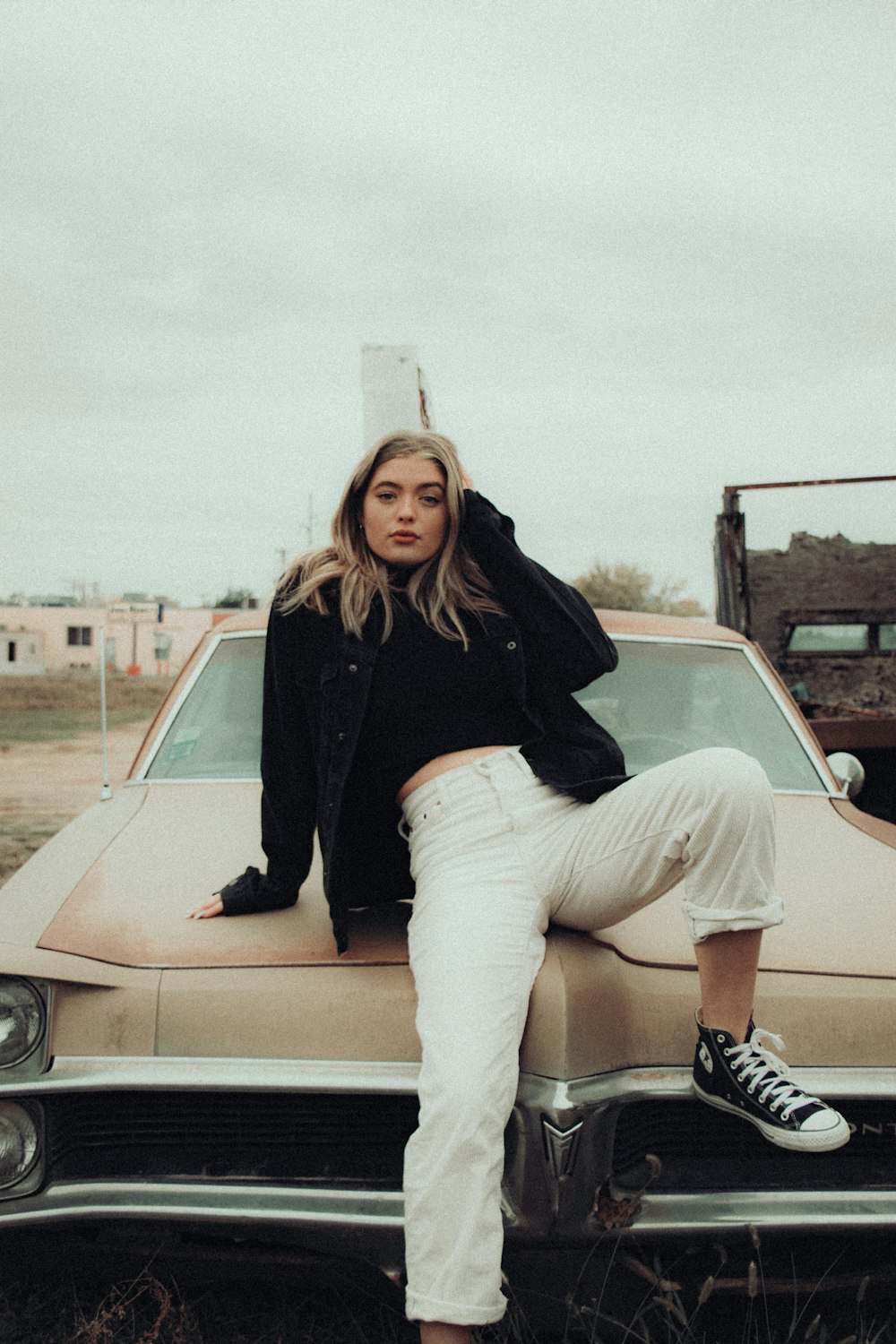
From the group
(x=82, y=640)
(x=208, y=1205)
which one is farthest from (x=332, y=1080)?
(x=82, y=640)

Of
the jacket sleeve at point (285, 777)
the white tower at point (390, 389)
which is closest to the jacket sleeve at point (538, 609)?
the jacket sleeve at point (285, 777)

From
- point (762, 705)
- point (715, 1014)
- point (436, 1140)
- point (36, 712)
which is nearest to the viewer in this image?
point (436, 1140)

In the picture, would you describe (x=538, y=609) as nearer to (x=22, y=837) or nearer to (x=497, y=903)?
(x=497, y=903)

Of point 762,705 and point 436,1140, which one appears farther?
point 762,705

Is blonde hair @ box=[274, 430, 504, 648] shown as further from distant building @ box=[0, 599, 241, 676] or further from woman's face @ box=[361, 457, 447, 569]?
distant building @ box=[0, 599, 241, 676]

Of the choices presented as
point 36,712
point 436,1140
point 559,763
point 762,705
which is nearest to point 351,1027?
point 436,1140

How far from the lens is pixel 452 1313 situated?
1.73 metres

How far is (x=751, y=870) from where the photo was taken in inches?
80.0

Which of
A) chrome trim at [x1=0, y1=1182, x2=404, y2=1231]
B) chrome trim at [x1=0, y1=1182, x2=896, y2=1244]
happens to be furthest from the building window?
chrome trim at [x1=0, y1=1182, x2=404, y2=1231]

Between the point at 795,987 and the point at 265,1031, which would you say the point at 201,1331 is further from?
the point at 795,987

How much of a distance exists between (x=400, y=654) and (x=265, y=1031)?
0.82 metres

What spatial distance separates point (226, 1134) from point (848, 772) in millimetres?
2115

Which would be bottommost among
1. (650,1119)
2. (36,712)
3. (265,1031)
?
(36,712)

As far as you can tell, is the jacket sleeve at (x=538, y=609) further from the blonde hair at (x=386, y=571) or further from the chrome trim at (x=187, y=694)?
the chrome trim at (x=187, y=694)
